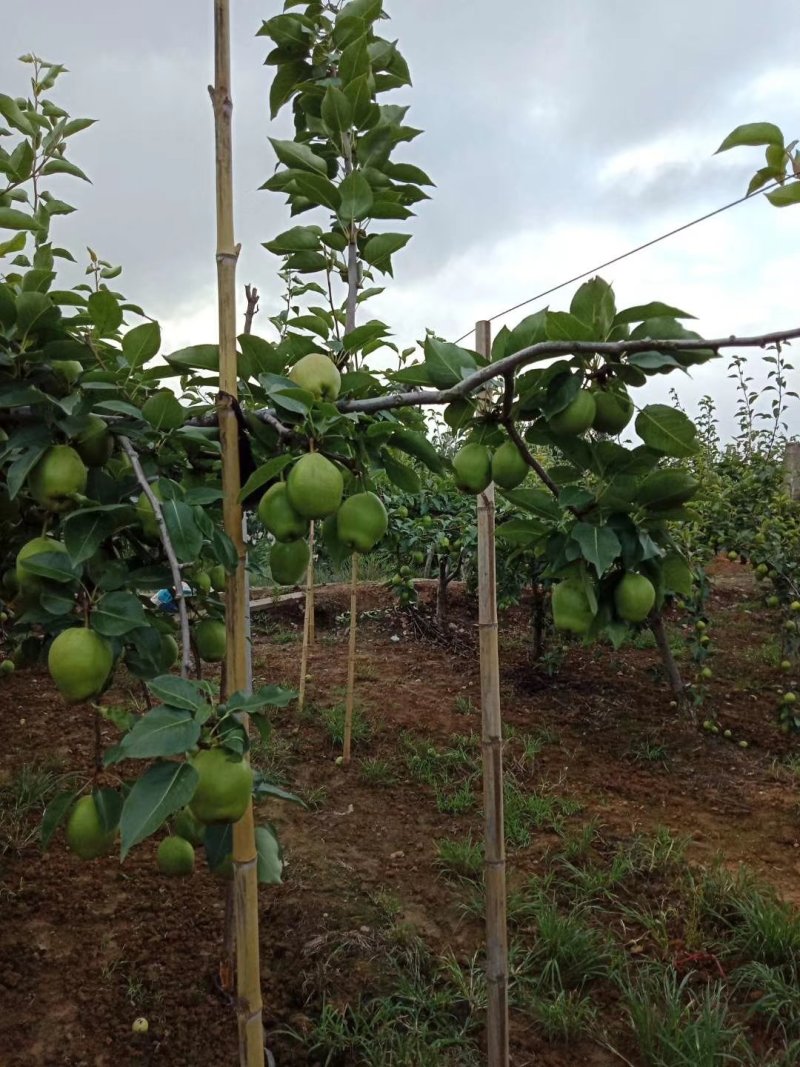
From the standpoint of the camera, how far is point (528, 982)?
83.1 inches

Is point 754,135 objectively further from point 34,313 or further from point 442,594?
point 442,594

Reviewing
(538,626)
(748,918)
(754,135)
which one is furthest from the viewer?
(538,626)

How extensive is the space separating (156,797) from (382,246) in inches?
37.0

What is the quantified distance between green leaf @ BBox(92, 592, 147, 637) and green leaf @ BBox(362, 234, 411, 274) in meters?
0.70

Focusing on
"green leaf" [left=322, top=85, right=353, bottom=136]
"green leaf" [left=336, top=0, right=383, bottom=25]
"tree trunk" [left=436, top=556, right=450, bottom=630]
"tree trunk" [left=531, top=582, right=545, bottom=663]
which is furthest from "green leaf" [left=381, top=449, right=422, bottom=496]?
"tree trunk" [left=436, top=556, right=450, bottom=630]

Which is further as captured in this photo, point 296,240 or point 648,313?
point 296,240

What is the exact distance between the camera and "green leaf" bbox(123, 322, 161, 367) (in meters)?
1.04

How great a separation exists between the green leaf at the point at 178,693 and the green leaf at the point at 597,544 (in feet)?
1.49

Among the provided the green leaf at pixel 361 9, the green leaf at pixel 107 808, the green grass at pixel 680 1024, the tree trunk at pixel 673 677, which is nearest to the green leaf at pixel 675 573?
→ the green leaf at pixel 107 808

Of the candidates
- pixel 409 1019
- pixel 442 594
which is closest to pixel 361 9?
pixel 409 1019

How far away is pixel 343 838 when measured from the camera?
285 cm

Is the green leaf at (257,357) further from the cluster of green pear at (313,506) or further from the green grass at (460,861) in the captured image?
the green grass at (460,861)

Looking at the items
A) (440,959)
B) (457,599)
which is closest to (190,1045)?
(440,959)

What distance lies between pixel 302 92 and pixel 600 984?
2.34m
